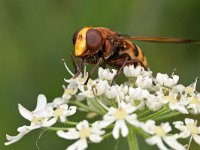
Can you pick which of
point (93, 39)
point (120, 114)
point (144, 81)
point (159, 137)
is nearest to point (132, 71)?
point (144, 81)

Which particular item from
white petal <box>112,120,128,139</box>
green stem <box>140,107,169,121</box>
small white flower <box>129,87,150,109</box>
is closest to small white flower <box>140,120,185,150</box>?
white petal <box>112,120,128,139</box>

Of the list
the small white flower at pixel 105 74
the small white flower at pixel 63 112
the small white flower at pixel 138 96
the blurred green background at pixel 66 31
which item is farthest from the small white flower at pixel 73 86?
the blurred green background at pixel 66 31

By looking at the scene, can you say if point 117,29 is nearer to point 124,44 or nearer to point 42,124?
point 124,44

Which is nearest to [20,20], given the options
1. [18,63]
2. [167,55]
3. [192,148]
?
[18,63]

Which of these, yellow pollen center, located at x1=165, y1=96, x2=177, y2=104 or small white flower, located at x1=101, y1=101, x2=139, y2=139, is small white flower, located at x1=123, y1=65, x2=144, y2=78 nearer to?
yellow pollen center, located at x1=165, y1=96, x2=177, y2=104

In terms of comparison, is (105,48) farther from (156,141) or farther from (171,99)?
(156,141)

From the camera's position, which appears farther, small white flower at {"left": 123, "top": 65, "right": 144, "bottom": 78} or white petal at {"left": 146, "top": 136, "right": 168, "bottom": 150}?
small white flower at {"left": 123, "top": 65, "right": 144, "bottom": 78}
